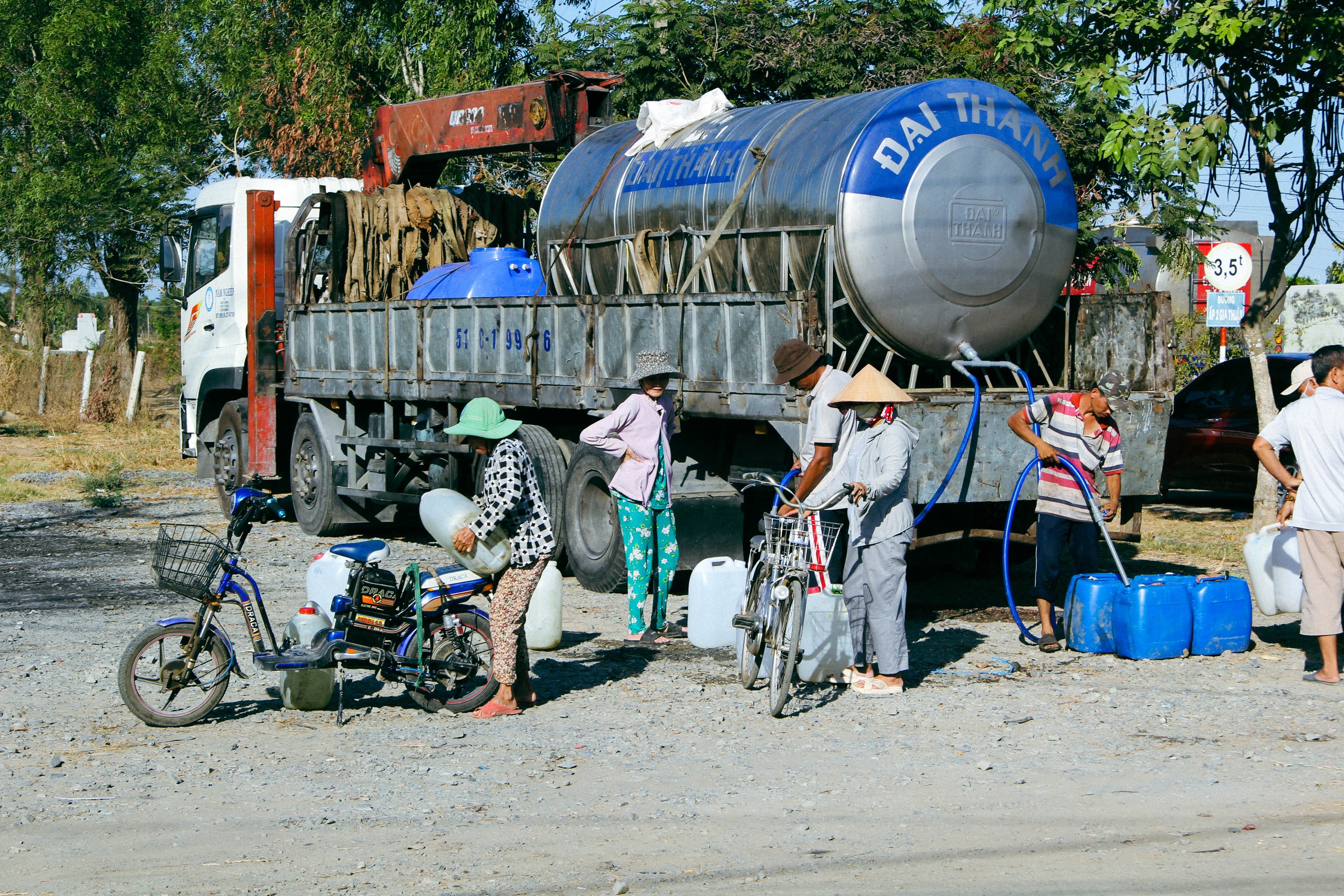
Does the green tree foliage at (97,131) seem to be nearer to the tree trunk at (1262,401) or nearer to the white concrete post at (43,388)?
the white concrete post at (43,388)

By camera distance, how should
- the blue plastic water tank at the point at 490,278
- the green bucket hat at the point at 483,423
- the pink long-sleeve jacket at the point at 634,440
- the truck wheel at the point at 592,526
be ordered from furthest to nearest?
the blue plastic water tank at the point at 490,278
the truck wheel at the point at 592,526
the pink long-sleeve jacket at the point at 634,440
the green bucket hat at the point at 483,423

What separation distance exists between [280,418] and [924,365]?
7.98 metres

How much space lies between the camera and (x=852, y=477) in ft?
23.4

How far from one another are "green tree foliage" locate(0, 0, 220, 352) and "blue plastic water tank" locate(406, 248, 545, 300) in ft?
64.7

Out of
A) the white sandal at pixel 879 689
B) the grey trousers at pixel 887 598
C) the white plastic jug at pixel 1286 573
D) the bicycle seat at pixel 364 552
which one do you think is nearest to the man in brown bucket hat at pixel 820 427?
the grey trousers at pixel 887 598

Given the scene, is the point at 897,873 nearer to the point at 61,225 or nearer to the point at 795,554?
the point at 795,554

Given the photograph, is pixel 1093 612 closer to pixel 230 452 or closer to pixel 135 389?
pixel 230 452

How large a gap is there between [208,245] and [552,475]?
22.2 ft

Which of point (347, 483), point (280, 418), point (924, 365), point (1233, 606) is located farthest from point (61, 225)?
point (1233, 606)

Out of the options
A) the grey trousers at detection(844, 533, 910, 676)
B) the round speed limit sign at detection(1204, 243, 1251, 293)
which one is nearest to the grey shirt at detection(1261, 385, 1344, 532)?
the grey trousers at detection(844, 533, 910, 676)

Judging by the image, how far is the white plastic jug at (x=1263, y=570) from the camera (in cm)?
802

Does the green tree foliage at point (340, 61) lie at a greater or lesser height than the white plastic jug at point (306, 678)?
greater

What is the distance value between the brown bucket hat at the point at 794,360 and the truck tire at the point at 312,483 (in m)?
6.76

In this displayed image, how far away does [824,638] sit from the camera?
269 inches
